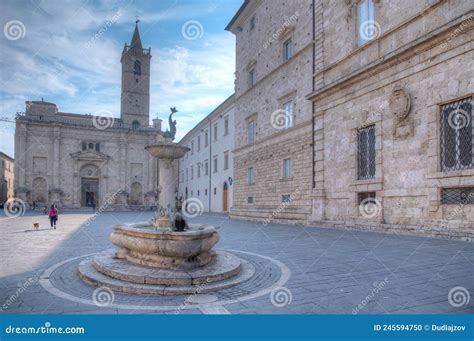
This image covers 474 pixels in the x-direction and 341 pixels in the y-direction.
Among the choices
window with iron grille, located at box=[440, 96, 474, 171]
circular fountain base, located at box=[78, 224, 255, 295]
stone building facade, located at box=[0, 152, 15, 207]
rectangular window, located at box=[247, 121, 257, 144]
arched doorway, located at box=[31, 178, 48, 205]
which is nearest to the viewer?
circular fountain base, located at box=[78, 224, 255, 295]

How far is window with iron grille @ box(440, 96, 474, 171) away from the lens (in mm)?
9602

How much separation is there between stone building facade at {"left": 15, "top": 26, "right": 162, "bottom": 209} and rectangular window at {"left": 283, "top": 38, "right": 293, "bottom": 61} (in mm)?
27032

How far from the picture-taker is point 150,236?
19.0 ft

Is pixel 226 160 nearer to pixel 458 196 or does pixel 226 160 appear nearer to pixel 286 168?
pixel 286 168

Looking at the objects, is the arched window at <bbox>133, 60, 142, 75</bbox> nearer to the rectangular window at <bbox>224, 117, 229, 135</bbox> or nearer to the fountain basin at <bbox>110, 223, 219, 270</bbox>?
the rectangular window at <bbox>224, 117, 229, 135</bbox>

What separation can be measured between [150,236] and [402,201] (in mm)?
9027

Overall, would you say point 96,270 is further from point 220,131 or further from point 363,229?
point 220,131

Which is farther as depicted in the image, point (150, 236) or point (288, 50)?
point (288, 50)

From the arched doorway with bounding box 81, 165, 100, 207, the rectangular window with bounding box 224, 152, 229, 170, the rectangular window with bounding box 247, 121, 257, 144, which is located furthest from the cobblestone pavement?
the arched doorway with bounding box 81, 165, 100, 207

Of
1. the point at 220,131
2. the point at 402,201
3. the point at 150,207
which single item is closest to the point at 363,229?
the point at 402,201

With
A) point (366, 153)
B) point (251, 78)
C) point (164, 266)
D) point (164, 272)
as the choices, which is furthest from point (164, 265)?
point (251, 78)

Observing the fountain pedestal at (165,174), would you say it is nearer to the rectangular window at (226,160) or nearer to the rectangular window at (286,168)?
the rectangular window at (286,168)

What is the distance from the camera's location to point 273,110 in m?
20.9

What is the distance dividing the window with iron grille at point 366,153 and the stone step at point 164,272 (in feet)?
28.3
